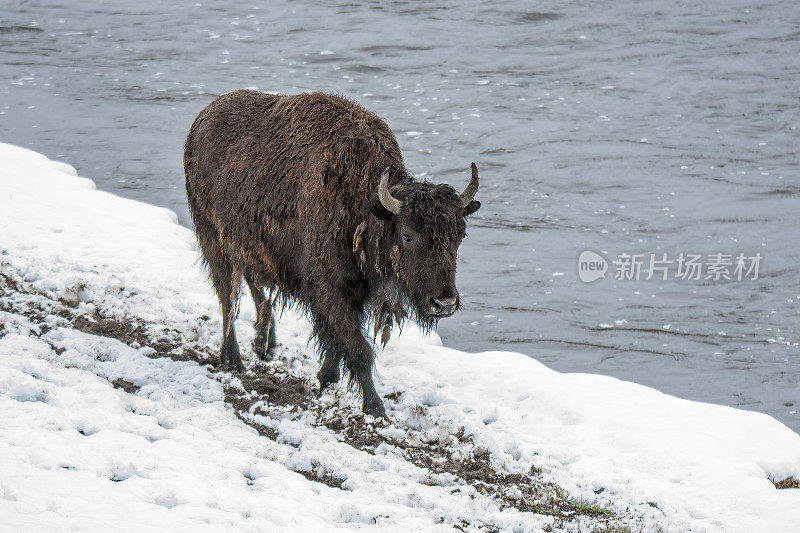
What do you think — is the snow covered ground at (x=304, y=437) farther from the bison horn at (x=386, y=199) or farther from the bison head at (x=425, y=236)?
the bison horn at (x=386, y=199)

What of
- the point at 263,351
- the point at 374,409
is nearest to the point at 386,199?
the point at 374,409

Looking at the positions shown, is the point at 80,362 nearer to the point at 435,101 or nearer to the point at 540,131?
the point at 540,131

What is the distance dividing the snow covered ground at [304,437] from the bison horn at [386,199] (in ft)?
4.71

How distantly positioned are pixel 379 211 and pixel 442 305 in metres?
0.78

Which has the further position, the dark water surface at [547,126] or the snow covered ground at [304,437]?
the dark water surface at [547,126]

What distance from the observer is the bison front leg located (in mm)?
6344

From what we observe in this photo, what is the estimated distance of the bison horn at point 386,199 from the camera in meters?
5.86

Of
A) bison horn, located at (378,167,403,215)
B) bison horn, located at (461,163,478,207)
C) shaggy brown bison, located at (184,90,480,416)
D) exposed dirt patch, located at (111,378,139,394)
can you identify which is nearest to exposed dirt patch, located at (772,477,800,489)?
shaggy brown bison, located at (184,90,480,416)

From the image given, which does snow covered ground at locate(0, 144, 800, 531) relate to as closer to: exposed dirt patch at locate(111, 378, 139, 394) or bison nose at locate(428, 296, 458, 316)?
exposed dirt patch at locate(111, 378, 139, 394)

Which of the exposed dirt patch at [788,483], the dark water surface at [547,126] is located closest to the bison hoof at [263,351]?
the dark water surface at [547,126]

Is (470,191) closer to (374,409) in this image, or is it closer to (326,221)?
(326,221)

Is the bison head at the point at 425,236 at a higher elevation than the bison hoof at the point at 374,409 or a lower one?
higher

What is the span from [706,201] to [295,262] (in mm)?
7854

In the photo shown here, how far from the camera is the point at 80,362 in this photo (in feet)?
20.9
